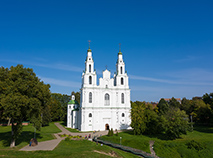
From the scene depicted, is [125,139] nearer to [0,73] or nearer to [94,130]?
[94,130]

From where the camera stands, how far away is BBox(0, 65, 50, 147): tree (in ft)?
77.4

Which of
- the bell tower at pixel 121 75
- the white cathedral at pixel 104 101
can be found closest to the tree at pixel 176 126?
the white cathedral at pixel 104 101

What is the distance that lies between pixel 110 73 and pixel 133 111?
15195mm

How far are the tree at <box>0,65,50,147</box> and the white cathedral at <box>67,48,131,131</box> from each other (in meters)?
21.7

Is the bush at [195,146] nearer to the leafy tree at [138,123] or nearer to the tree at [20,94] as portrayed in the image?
the leafy tree at [138,123]

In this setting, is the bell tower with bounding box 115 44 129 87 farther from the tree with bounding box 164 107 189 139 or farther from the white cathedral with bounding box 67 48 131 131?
the tree with bounding box 164 107 189 139

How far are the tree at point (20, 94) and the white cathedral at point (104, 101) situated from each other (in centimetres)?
2171

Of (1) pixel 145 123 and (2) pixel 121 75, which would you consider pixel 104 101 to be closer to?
(2) pixel 121 75

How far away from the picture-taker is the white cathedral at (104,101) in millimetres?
49125

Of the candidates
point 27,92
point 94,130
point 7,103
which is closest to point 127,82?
point 94,130

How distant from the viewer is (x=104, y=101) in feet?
169

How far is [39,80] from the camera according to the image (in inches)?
1129

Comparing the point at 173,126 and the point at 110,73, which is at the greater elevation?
the point at 110,73

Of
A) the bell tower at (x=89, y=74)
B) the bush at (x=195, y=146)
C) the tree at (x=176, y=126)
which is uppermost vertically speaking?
the bell tower at (x=89, y=74)
